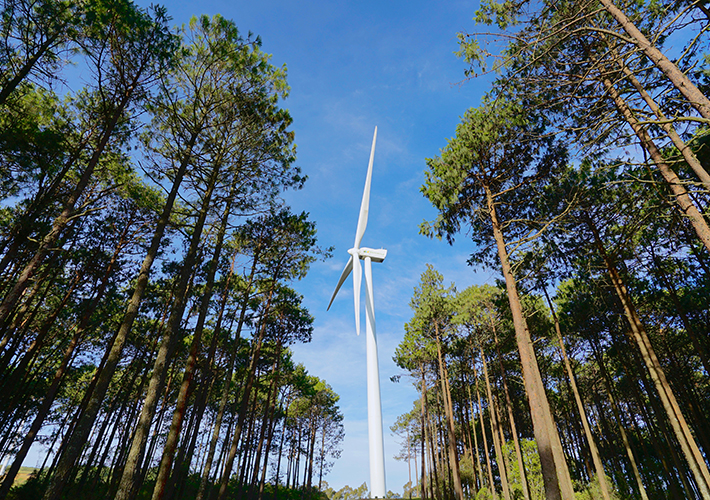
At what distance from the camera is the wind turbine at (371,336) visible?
8625mm

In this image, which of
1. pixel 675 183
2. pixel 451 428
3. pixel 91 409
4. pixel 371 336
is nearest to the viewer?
pixel 675 183

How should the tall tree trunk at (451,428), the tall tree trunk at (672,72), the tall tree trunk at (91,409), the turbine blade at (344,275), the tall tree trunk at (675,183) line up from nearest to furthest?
the tall tree trunk at (672,72), the tall tree trunk at (675,183), the tall tree trunk at (91,409), the turbine blade at (344,275), the tall tree trunk at (451,428)

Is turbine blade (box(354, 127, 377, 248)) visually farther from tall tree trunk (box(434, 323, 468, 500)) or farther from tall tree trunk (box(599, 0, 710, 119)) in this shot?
tall tree trunk (box(434, 323, 468, 500))

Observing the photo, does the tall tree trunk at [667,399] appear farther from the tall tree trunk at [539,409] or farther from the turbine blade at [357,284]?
the turbine blade at [357,284]

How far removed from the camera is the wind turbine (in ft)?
28.3

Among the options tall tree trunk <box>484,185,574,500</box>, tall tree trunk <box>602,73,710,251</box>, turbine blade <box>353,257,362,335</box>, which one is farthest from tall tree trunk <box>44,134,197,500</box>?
tall tree trunk <box>602,73,710,251</box>

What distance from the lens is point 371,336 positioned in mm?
10922

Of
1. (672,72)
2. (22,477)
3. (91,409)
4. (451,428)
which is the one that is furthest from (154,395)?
(22,477)

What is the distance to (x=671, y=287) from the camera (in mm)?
14125

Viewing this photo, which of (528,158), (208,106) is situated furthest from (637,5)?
(208,106)

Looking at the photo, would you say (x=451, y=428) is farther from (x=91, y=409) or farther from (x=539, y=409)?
(x=91, y=409)

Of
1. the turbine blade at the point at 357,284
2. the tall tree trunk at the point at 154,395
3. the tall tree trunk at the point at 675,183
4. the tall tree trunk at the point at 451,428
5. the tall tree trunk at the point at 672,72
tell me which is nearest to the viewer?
the tall tree trunk at the point at 672,72

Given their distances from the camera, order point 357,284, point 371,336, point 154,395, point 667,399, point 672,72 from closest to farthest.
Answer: point 672,72 < point 154,395 < point 371,336 < point 667,399 < point 357,284

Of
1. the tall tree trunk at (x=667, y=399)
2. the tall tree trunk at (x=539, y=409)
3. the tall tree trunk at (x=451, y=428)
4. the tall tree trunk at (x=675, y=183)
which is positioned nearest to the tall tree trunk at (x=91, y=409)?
the tall tree trunk at (x=539, y=409)
